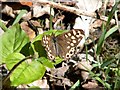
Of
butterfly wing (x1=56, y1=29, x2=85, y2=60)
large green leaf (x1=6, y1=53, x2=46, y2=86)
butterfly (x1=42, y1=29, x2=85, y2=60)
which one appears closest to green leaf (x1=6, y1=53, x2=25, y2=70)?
large green leaf (x1=6, y1=53, x2=46, y2=86)

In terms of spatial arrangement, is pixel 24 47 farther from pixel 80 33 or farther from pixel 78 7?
pixel 78 7

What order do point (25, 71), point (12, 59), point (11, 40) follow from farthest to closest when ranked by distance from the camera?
1. point (11, 40)
2. point (12, 59)
3. point (25, 71)

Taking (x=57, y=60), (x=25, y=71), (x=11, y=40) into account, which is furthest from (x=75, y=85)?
(x=11, y=40)

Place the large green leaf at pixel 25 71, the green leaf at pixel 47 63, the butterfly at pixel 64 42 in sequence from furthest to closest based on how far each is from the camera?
the butterfly at pixel 64 42, the green leaf at pixel 47 63, the large green leaf at pixel 25 71

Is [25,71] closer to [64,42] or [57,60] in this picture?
[57,60]

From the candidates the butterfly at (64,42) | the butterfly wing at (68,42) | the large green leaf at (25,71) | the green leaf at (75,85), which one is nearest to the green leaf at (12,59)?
the large green leaf at (25,71)

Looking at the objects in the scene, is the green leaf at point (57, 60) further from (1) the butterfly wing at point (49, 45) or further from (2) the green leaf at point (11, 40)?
(2) the green leaf at point (11, 40)
